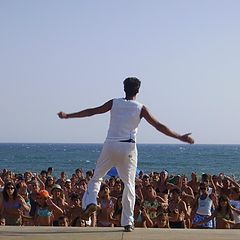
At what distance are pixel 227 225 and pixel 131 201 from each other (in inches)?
163

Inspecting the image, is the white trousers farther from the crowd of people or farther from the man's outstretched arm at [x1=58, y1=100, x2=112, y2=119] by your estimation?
the crowd of people

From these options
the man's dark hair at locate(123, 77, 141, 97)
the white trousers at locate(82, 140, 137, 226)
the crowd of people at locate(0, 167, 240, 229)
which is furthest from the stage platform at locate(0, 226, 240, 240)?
the crowd of people at locate(0, 167, 240, 229)

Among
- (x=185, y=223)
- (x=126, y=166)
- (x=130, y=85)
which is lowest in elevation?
(x=185, y=223)

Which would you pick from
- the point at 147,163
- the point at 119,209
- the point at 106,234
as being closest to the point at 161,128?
the point at 106,234

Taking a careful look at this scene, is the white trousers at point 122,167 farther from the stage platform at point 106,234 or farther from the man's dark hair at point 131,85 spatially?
the man's dark hair at point 131,85

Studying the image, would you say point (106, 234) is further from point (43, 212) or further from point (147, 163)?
point (147, 163)

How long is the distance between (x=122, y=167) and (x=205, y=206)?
512cm

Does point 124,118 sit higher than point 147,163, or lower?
lower

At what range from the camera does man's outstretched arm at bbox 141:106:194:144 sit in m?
8.11

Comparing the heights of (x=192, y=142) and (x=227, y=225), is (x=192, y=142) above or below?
above

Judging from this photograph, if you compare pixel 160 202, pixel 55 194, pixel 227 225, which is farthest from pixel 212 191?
pixel 55 194

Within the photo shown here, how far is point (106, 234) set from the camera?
328 inches

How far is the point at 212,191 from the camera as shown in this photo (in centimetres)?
1446

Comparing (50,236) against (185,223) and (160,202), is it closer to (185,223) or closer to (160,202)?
(185,223)
